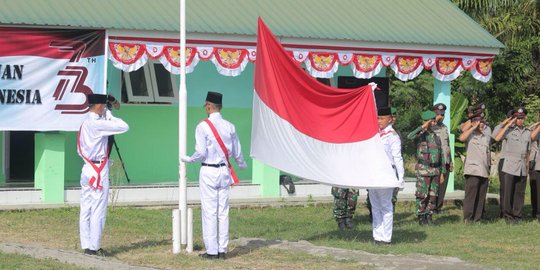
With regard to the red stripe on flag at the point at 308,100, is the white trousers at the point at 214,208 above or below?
below

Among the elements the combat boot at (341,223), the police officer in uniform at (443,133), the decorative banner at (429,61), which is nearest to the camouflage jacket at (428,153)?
the police officer in uniform at (443,133)

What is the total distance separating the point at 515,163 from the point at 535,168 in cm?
48

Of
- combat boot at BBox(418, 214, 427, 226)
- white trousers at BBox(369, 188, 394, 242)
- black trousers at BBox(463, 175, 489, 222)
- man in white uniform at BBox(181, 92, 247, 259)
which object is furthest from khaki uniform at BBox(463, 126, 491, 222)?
man in white uniform at BBox(181, 92, 247, 259)

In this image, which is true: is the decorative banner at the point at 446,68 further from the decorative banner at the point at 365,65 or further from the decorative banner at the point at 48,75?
the decorative banner at the point at 48,75

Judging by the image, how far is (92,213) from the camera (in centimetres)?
1228

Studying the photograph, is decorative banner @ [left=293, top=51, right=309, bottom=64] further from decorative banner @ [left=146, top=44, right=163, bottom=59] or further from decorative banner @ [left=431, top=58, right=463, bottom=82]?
decorative banner @ [left=431, top=58, right=463, bottom=82]

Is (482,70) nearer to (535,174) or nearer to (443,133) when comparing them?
(535,174)

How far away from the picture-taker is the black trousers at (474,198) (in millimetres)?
16609

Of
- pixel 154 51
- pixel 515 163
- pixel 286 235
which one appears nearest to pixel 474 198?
pixel 515 163

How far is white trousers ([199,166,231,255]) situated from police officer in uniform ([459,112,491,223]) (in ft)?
18.0

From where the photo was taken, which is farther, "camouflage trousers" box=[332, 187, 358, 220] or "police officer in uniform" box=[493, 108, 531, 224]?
"police officer in uniform" box=[493, 108, 531, 224]

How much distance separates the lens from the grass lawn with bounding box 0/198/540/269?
1205cm

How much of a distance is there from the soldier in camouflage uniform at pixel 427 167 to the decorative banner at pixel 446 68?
3.45 m

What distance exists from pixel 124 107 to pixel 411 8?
226 inches
